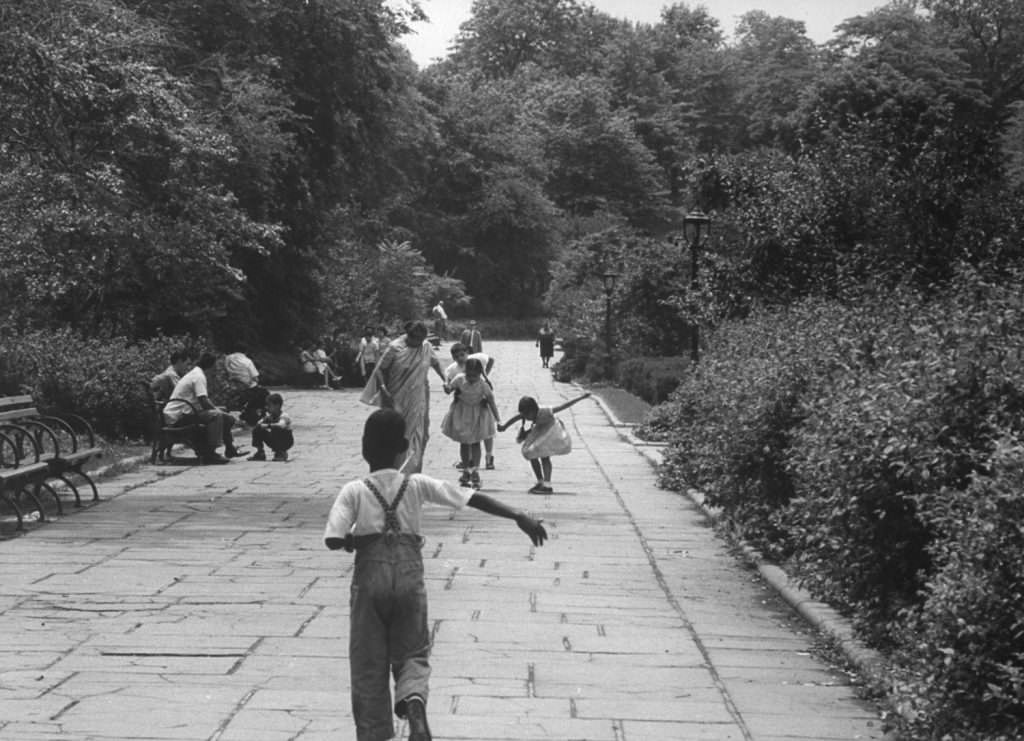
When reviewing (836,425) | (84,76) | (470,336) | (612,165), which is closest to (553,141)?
(612,165)

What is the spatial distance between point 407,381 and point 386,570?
30.3 ft

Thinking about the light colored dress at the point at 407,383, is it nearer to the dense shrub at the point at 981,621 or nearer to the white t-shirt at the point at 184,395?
the white t-shirt at the point at 184,395

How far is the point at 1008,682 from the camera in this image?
520 cm

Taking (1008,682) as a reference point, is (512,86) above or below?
above

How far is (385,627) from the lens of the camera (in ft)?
18.4

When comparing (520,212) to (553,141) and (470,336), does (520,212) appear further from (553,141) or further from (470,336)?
(470,336)

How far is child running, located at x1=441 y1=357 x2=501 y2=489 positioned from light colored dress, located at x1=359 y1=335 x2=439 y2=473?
91.9 inches

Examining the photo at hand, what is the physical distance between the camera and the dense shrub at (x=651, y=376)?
3095 centimetres

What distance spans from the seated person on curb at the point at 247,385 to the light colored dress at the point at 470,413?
6.59m

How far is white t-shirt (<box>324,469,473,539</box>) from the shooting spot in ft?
18.5

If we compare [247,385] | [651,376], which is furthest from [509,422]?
[651,376]

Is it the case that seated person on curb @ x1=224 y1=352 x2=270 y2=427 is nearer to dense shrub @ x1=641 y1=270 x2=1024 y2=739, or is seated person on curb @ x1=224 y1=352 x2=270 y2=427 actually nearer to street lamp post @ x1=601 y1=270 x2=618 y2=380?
dense shrub @ x1=641 y1=270 x2=1024 y2=739

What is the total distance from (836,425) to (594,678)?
2.12m

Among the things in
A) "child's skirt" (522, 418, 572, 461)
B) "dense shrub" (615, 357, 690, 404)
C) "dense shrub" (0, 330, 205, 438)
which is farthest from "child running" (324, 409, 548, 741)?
"dense shrub" (615, 357, 690, 404)
